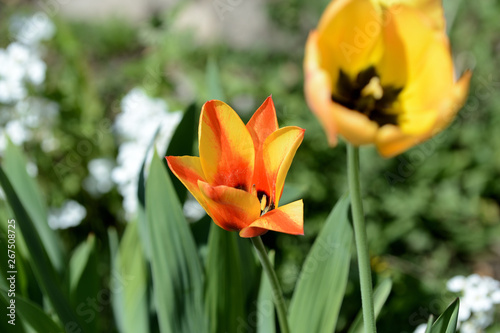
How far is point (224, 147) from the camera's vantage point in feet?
2.10

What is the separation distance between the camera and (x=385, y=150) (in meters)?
0.46

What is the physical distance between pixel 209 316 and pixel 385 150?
609 millimetres

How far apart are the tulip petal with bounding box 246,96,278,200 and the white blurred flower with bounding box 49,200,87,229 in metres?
1.23

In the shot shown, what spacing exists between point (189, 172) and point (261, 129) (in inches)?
4.3

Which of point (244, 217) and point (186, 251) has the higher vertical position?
point (244, 217)

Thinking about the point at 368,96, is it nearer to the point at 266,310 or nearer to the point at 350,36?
the point at 350,36

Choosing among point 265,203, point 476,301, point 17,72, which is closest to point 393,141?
point 265,203

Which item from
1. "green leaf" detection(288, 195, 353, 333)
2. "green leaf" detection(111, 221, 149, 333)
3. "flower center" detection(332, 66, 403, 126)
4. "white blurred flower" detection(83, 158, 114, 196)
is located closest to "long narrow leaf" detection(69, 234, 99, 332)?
"green leaf" detection(111, 221, 149, 333)

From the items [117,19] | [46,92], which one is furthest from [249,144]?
[117,19]

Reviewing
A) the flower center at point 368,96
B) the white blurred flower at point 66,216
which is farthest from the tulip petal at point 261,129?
Answer: the white blurred flower at point 66,216

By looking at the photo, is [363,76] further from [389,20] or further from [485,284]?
[485,284]

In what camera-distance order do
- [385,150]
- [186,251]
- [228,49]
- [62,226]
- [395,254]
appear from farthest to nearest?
[228,49] < [395,254] < [62,226] < [186,251] < [385,150]

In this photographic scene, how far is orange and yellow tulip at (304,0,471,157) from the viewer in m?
0.46

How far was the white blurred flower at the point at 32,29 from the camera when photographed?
197 cm
